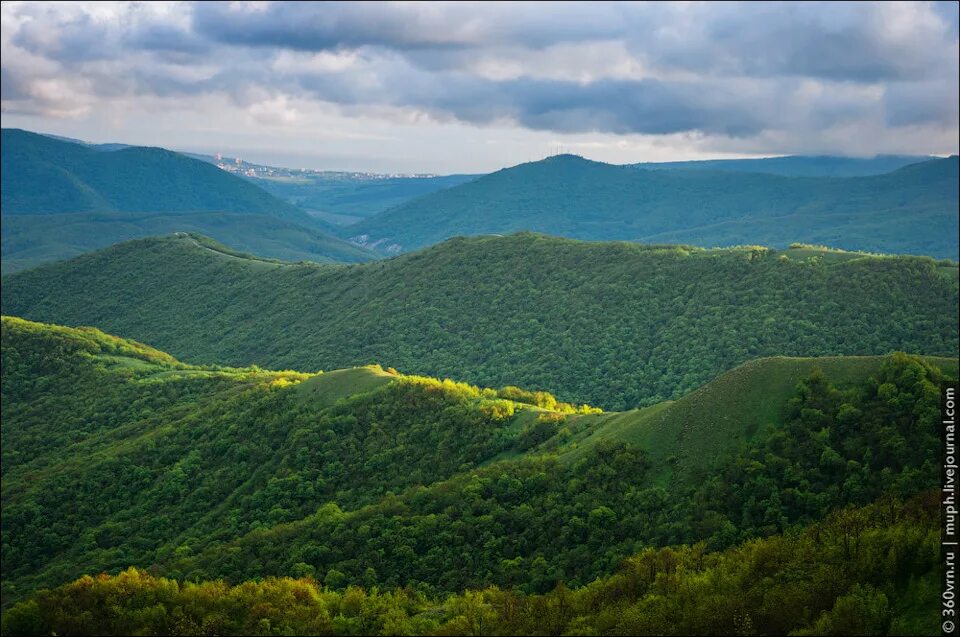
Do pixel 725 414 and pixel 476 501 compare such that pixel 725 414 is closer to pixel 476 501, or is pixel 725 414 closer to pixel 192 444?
pixel 476 501

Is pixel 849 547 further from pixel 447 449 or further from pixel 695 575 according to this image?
pixel 447 449

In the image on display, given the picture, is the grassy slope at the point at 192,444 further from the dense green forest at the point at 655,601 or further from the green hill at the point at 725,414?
the dense green forest at the point at 655,601

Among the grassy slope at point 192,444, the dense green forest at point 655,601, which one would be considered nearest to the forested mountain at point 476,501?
the dense green forest at point 655,601

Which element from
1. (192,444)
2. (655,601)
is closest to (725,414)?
(655,601)

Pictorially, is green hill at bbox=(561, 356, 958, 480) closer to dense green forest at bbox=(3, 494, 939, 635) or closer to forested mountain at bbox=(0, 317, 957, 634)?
forested mountain at bbox=(0, 317, 957, 634)


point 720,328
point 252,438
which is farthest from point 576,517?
point 720,328
